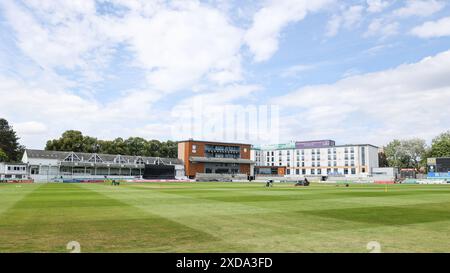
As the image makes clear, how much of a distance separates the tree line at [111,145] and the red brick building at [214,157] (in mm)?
18029

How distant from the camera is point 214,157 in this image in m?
146

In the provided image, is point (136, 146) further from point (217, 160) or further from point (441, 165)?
point (441, 165)

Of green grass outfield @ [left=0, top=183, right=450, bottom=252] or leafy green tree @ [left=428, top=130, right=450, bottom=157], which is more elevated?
leafy green tree @ [left=428, top=130, right=450, bottom=157]

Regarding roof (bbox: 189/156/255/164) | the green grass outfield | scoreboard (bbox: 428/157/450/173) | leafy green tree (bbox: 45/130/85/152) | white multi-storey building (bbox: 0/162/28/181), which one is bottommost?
the green grass outfield

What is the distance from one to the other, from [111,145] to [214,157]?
39.8 meters

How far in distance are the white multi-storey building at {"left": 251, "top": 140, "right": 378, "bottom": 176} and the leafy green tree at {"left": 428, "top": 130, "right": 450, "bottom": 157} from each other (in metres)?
22.4

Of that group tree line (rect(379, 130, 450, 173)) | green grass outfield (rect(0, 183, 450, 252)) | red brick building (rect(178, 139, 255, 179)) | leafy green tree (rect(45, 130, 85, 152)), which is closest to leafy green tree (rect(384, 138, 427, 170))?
tree line (rect(379, 130, 450, 173))

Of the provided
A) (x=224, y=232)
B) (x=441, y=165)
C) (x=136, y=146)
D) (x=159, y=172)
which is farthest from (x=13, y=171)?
(x=441, y=165)

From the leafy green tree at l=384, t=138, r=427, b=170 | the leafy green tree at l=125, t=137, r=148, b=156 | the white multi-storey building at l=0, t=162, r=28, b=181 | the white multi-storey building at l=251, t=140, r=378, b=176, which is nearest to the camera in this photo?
the white multi-storey building at l=0, t=162, r=28, b=181

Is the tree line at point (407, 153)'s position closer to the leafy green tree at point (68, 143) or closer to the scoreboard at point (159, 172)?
the scoreboard at point (159, 172)

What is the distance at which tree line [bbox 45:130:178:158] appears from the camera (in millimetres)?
129875

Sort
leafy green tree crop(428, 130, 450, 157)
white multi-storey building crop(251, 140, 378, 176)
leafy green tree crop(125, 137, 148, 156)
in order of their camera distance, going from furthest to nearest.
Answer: white multi-storey building crop(251, 140, 378, 176) < leafy green tree crop(125, 137, 148, 156) < leafy green tree crop(428, 130, 450, 157)

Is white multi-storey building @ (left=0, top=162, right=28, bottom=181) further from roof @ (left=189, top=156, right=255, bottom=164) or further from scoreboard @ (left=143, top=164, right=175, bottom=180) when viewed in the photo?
roof @ (left=189, top=156, right=255, bottom=164)
